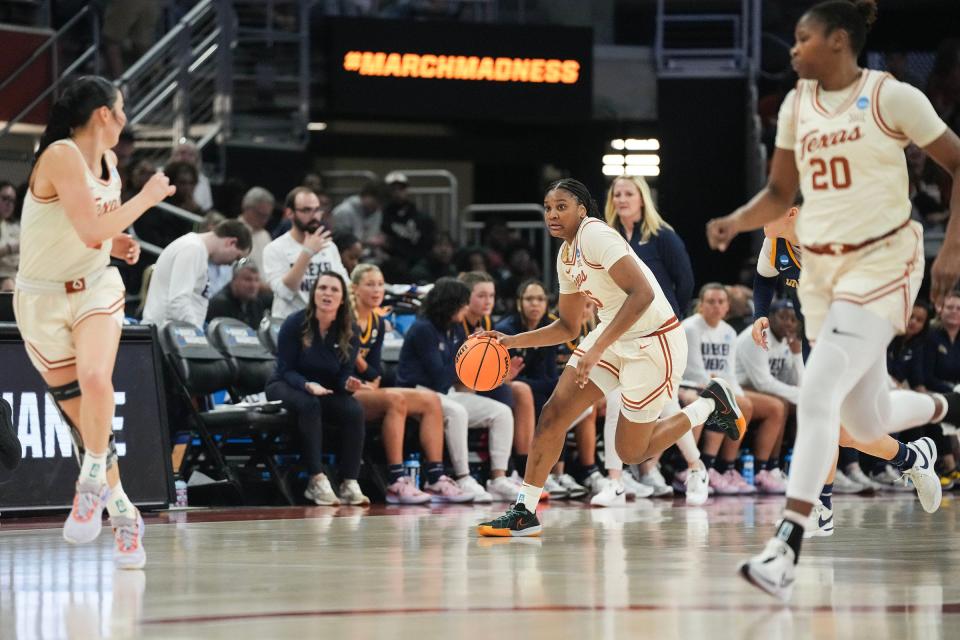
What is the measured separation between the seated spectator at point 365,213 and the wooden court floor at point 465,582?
7.00m

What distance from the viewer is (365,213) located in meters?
15.5

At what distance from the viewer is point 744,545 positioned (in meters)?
7.06

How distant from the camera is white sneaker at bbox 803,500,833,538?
7512 millimetres

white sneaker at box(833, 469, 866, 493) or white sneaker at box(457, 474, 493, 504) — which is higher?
white sneaker at box(457, 474, 493, 504)

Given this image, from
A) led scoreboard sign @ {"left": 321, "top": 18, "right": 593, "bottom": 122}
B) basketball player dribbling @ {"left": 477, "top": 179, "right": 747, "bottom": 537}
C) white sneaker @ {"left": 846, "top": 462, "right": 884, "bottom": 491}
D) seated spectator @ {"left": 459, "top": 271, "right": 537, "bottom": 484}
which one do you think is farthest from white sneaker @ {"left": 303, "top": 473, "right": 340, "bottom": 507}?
led scoreboard sign @ {"left": 321, "top": 18, "right": 593, "bottom": 122}

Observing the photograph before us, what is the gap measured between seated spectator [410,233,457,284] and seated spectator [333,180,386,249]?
58cm

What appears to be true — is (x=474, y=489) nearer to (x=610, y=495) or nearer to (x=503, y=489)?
(x=503, y=489)

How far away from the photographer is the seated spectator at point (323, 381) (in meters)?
10.0

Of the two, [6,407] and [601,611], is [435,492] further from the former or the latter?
[601,611]

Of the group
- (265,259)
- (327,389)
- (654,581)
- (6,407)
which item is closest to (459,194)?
(265,259)

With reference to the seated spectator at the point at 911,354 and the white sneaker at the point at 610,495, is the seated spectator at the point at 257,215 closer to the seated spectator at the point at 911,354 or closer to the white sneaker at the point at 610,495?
the white sneaker at the point at 610,495

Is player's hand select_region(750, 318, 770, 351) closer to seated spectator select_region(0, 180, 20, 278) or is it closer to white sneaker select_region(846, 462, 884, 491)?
white sneaker select_region(846, 462, 884, 491)

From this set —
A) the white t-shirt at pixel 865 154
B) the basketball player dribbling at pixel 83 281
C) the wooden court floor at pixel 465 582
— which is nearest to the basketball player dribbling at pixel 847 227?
the white t-shirt at pixel 865 154

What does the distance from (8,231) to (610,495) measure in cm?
513
